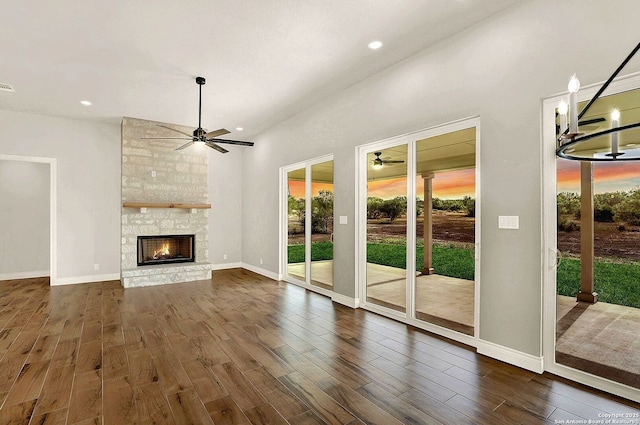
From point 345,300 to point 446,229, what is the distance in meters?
1.91

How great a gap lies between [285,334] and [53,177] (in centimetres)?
575

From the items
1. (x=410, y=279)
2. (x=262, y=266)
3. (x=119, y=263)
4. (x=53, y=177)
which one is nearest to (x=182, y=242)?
(x=119, y=263)

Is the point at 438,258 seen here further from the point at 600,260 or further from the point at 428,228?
the point at 600,260

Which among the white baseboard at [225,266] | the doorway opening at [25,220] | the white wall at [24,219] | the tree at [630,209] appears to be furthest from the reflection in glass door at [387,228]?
the white wall at [24,219]

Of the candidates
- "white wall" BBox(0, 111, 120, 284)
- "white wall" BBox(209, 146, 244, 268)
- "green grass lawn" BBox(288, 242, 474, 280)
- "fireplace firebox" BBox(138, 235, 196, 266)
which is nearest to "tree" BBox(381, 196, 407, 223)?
"green grass lawn" BBox(288, 242, 474, 280)

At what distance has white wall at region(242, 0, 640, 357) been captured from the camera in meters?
2.47

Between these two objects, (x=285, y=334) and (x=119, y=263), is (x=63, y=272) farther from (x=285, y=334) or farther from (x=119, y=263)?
(x=285, y=334)

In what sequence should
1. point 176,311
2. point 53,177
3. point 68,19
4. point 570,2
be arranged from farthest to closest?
point 53,177 → point 176,311 → point 68,19 → point 570,2

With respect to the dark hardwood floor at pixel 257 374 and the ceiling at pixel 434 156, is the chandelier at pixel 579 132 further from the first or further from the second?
the ceiling at pixel 434 156

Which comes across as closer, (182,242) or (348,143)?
(348,143)

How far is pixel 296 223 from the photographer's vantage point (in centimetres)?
620

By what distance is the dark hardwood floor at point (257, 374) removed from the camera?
7.14 feet

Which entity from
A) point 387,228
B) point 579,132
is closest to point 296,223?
point 387,228

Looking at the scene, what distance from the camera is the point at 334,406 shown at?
2260 millimetres
